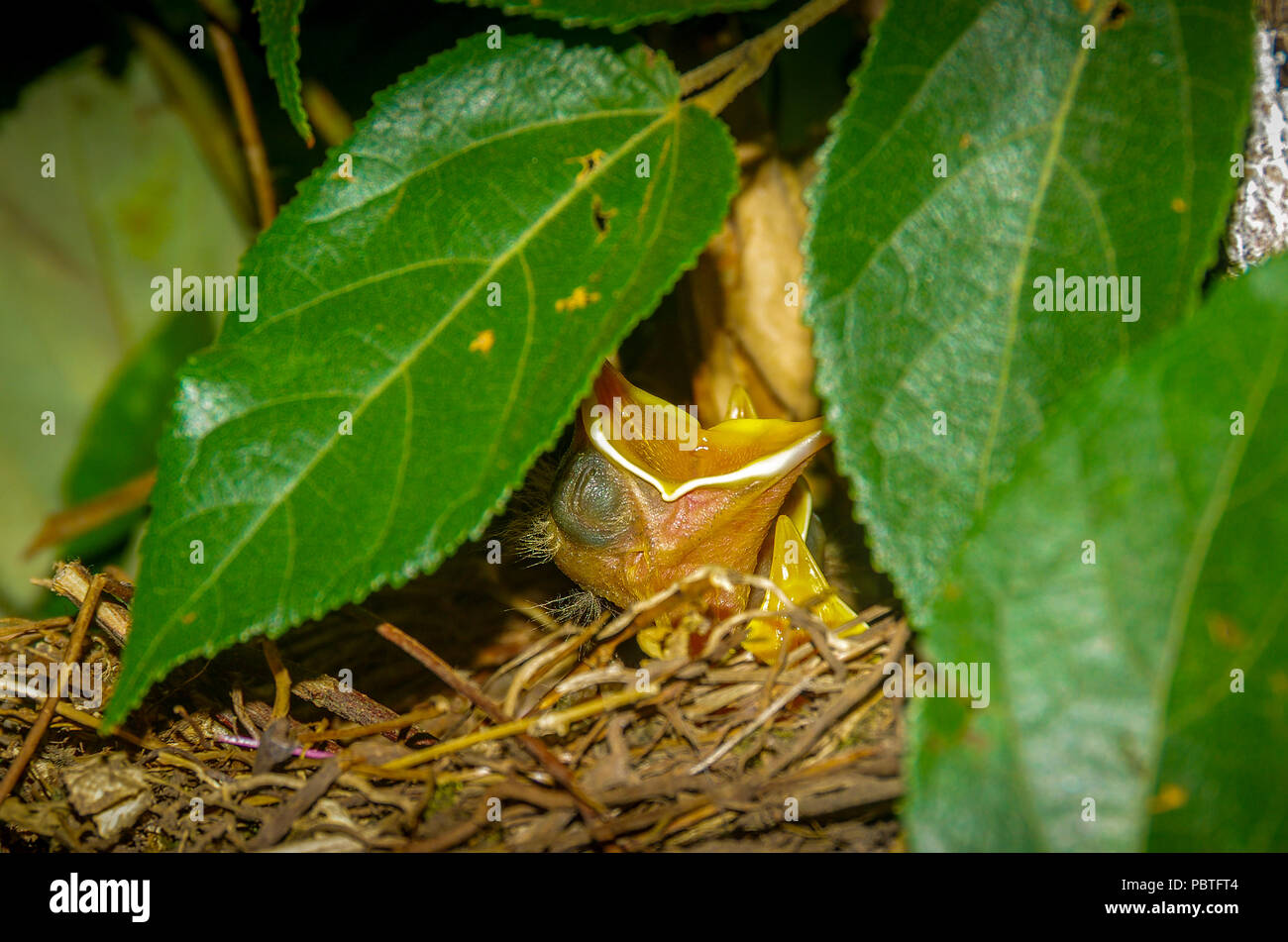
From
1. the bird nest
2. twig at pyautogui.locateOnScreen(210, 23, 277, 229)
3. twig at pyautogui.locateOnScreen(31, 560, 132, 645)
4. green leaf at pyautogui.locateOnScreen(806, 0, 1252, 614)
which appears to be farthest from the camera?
twig at pyautogui.locateOnScreen(210, 23, 277, 229)

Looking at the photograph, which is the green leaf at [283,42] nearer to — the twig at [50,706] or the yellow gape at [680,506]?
the yellow gape at [680,506]

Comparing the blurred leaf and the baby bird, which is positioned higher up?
the blurred leaf

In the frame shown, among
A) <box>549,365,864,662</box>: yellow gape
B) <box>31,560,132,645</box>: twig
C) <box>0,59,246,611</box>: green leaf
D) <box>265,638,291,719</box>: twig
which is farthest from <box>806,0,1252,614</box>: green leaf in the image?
<box>0,59,246,611</box>: green leaf

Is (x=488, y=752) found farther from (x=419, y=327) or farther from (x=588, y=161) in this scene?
(x=588, y=161)

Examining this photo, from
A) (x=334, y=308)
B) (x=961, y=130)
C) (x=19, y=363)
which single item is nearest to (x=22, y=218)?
(x=19, y=363)

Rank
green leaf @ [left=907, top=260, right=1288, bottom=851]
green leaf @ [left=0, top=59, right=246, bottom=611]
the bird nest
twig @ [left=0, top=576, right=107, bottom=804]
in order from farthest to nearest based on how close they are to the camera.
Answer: green leaf @ [left=0, top=59, right=246, bottom=611], twig @ [left=0, top=576, right=107, bottom=804], the bird nest, green leaf @ [left=907, top=260, right=1288, bottom=851]

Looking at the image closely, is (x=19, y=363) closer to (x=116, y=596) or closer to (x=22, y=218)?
(x=22, y=218)

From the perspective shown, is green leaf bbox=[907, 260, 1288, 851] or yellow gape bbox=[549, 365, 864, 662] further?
yellow gape bbox=[549, 365, 864, 662]

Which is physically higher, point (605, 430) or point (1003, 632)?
point (605, 430)

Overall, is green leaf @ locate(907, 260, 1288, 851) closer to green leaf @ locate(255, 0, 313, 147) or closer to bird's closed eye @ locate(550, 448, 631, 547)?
bird's closed eye @ locate(550, 448, 631, 547)
